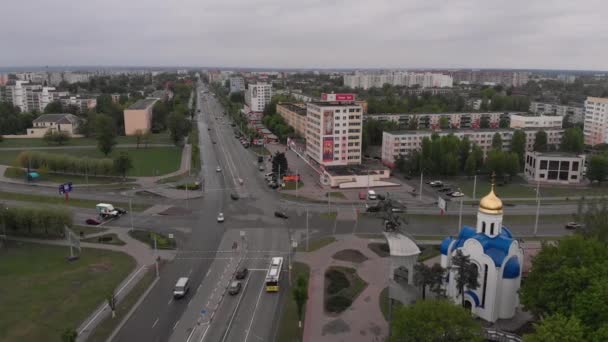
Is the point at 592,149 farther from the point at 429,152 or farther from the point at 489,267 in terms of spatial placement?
the point at 489,267

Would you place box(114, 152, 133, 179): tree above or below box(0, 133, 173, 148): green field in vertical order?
above

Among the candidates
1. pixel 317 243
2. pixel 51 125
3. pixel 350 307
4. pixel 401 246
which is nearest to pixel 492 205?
pixel 401 246

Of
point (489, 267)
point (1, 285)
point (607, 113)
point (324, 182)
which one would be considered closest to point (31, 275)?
point (1, 285)

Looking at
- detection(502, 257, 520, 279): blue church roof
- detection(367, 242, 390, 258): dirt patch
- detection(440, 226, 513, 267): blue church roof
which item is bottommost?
detection(367, 242, 390, 258): dirt patch

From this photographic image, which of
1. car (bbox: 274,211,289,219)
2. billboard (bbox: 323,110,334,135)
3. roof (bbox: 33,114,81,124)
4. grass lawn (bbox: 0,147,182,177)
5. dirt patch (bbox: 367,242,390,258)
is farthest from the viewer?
roof (bbox: 33,114,81,124)

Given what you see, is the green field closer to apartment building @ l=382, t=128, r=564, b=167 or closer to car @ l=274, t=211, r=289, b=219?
apartment building @ l=382, t=128, r=564, b=167

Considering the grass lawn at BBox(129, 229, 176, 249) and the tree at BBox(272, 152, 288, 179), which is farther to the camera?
the tree at BBox(272, 152, 288, 179)

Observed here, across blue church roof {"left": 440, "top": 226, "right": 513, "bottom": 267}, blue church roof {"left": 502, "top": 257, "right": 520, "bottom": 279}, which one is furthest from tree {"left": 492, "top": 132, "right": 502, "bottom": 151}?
blue church roof {"left": 502, "top": 257, "right": 520, "bottom": 279}

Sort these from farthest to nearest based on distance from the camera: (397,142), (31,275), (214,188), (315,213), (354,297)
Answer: (397,142) → (214,188) → (315,213) → (31,275) → (354,297)
